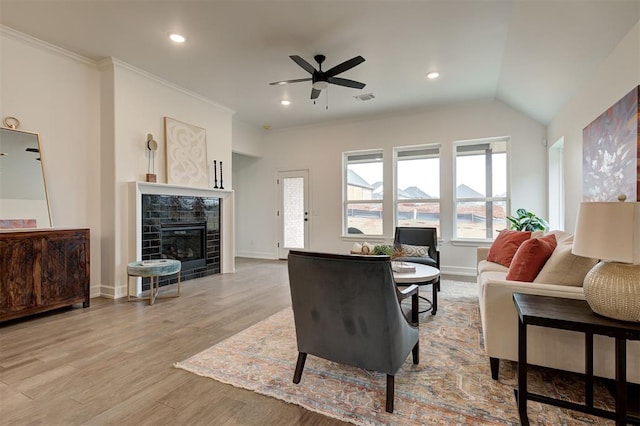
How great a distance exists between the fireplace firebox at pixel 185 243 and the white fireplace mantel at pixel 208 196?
38 centimetres

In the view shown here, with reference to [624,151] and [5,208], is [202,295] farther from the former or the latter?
[624,151]

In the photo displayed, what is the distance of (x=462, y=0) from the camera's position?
2748 millimetres

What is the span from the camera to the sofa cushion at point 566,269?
1926mm

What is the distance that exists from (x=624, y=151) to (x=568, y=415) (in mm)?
2045

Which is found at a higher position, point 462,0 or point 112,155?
point 462,0

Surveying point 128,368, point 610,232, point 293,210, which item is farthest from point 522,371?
point 293,210

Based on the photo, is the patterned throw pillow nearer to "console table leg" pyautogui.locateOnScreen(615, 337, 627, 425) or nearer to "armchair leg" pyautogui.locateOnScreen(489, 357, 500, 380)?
"armchair leg" pyautogui.locateOnScreen(489, 357, 500, 380)

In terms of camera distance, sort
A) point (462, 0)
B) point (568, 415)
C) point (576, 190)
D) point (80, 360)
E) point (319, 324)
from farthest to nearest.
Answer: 1. point (576, 190)
2. point (462, 0)
3. point (80, 360)
4. point (319, 324)
5. point (568, 415)

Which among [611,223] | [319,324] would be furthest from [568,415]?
[319,324]

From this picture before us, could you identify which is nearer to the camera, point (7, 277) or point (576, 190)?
point (7, 277)

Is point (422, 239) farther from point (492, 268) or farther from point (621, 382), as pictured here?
point (621, 382)

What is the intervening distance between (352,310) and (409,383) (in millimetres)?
724

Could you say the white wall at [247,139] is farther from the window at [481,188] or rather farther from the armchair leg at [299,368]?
the armchair leg at [299,368]

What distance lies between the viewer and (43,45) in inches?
138
